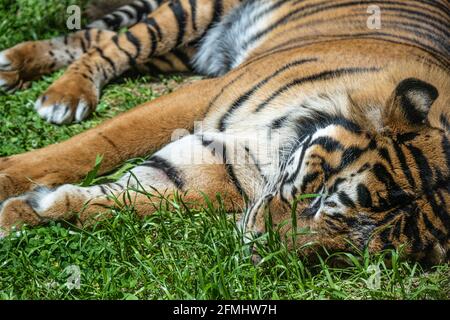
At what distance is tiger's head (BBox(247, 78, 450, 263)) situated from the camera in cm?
246

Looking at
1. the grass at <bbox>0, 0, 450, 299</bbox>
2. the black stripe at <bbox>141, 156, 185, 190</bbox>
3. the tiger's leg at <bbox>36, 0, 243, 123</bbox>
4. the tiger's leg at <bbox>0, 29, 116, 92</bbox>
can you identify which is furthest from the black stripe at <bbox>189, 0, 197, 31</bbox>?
the grass at <bbox>0, 0, 450, 299</bbox>

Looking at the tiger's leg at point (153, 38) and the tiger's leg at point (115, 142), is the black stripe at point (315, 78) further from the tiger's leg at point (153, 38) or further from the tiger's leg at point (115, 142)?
the tiger's leg at point (153, 38)

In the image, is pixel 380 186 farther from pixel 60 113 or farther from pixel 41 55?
pixel 41 55

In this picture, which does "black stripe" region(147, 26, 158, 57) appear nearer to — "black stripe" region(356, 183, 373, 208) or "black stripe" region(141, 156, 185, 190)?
"black stripe" region(141, 156, 185, 190)

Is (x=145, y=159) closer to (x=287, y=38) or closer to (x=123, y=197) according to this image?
(x=123, y=197)

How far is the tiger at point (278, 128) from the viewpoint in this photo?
8.16 ft

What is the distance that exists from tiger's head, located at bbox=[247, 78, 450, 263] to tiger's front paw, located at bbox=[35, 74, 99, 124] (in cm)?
140

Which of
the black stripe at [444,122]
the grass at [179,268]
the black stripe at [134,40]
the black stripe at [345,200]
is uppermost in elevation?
the black stripe at [134,40]

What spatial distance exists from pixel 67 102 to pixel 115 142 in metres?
0.69

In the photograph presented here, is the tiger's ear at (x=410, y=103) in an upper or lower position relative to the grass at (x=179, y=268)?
upper

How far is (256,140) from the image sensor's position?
9.82 feet

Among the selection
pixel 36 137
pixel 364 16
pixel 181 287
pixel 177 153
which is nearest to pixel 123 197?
pixel 177 153

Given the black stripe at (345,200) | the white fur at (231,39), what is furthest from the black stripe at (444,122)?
the white fur at (231,39)

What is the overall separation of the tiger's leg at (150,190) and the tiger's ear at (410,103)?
70cm
